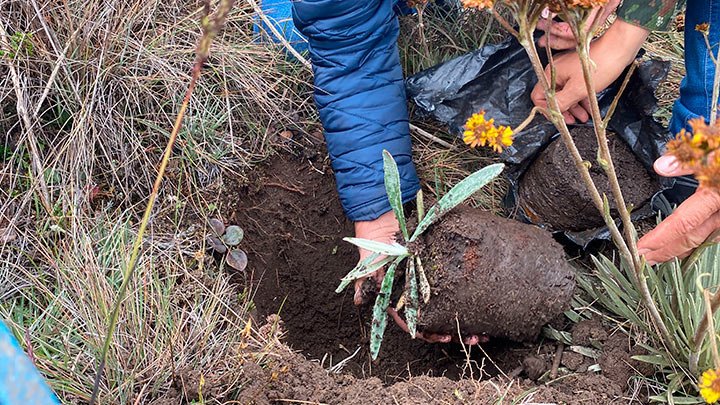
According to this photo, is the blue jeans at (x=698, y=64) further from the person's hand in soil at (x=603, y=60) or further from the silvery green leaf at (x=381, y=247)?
the silvery green leaf at (x=381, y=247)

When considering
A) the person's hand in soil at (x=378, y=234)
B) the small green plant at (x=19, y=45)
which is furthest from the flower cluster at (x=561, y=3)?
the small green plant at (x=19, y=45)

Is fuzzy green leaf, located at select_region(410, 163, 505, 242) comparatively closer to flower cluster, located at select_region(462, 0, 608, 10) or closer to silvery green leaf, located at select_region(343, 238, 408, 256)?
silvery green leaf, located at select_region(343, 238, 408, 256)

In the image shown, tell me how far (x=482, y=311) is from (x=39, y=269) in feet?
3.93

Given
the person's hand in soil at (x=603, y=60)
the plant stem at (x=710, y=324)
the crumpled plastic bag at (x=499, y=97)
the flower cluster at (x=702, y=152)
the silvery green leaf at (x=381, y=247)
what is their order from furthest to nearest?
the crumpled plastic bag at (x=499, y=97) < the person's hand in soil at (x=603, y=60) < the silvery green leaf at (x=381, y=247) < the plant stem at (x=710, y=324) < the flower cluster at (x=702, y=152)

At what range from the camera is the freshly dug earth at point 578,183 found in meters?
1.94

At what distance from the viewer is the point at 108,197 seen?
1926 mm

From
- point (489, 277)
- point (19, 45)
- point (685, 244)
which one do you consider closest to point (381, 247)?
point (489, 277)

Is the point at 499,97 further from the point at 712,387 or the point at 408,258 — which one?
the point at 712,387

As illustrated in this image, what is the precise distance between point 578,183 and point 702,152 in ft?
3.82

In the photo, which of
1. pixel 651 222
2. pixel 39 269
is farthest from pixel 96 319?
pixel 651 222

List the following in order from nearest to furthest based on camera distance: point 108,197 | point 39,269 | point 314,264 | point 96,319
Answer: point 96,319 → point 39,269 → point 108,197 → point 314,264

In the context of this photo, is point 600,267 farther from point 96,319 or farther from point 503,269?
point 96,319

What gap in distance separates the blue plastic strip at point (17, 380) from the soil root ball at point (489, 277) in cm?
96

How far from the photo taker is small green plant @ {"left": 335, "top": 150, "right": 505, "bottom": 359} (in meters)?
1.56
